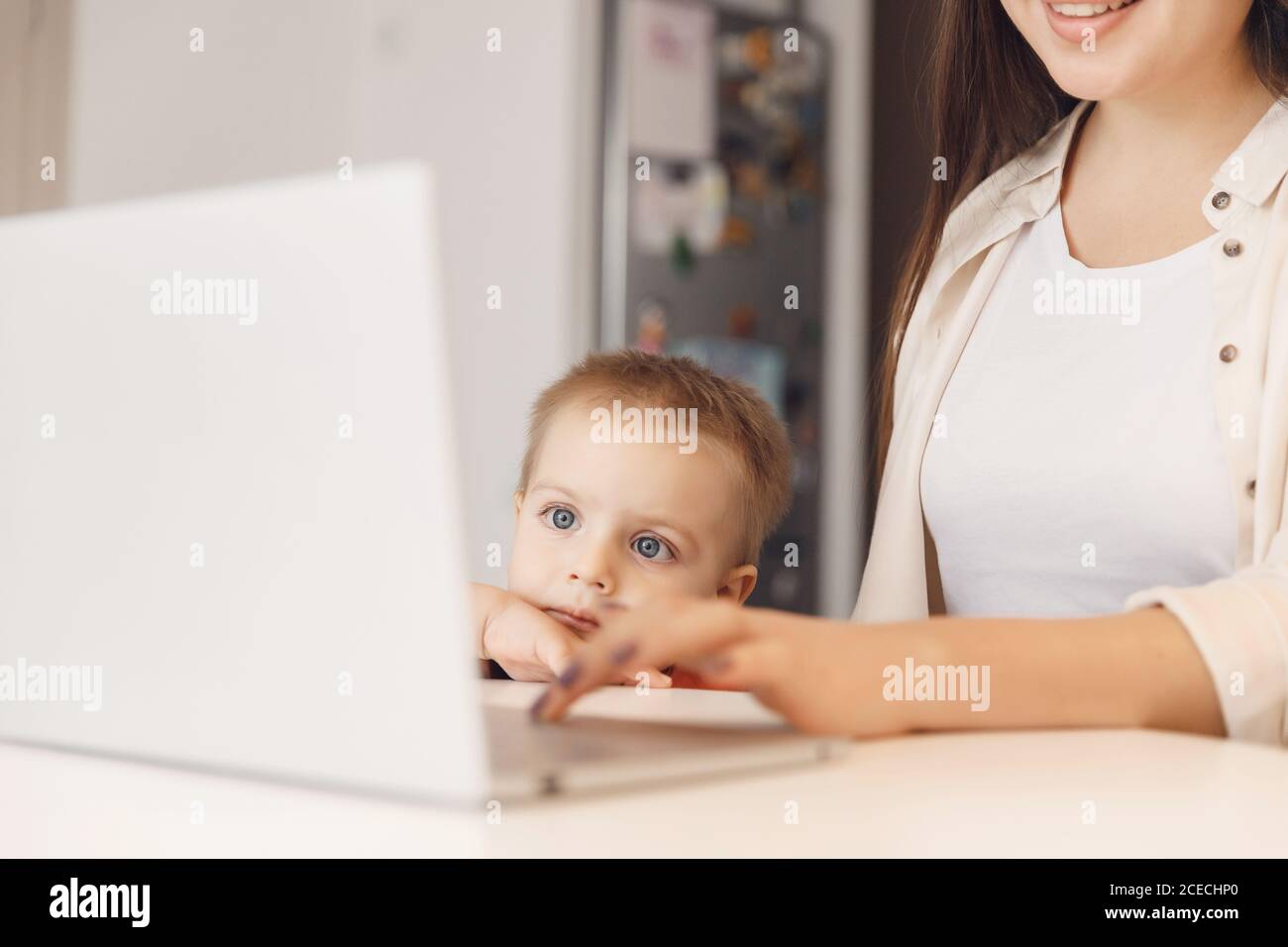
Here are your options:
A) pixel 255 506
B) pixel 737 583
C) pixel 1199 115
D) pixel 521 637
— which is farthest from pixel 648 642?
pixel 1199 115

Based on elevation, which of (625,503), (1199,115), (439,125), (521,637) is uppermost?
(439,125)

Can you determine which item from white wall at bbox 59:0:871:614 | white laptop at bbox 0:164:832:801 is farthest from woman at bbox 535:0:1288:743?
white wall at bbox 59:0:871:614

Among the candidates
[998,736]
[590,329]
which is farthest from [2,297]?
[590,329]

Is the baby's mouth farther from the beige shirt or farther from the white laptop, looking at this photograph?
the white laptop

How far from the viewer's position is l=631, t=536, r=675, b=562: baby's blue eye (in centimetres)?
121

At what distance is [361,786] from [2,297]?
0.93ft

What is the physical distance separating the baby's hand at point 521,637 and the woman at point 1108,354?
32 centimetres

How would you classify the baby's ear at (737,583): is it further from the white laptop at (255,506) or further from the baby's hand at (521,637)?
the white laptop at (255,506)

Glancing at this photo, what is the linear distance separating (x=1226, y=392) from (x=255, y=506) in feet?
2.94

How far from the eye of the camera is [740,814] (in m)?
0.48

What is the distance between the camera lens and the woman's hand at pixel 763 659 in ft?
1.83

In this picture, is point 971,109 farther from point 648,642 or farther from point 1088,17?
point 648,642

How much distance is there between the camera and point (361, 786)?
18.9 inches

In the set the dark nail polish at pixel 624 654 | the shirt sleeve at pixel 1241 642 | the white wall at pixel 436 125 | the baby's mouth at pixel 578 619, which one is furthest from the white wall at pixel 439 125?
the dark nail polish at pixel 624 654
